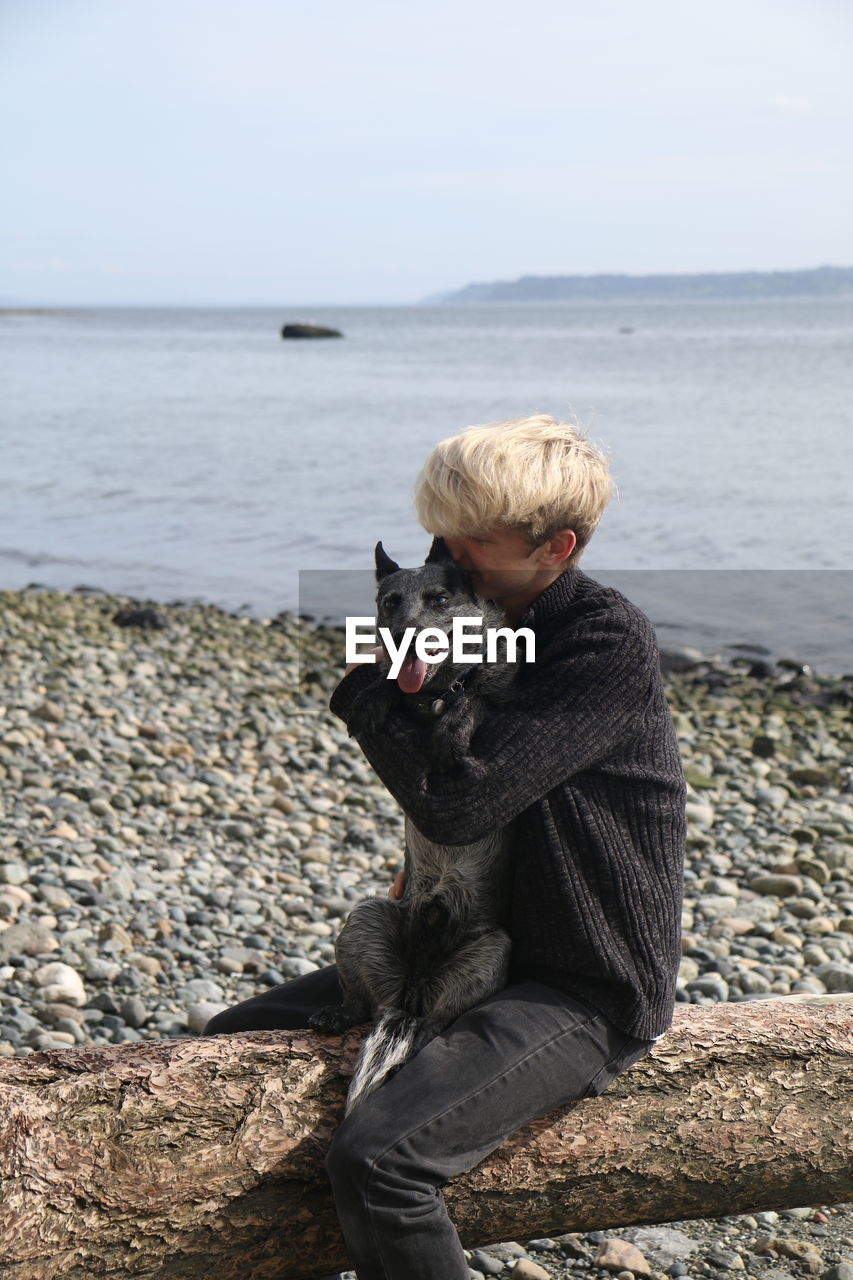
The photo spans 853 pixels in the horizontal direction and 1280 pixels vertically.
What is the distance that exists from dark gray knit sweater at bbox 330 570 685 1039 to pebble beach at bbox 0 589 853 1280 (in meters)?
1.48

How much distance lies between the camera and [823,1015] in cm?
368

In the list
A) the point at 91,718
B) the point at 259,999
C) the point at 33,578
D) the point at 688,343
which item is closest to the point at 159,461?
the point at 33,578

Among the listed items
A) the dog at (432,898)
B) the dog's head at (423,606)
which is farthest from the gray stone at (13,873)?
the dog's head at (423,606)

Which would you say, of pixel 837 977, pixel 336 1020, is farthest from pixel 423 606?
pixel 837 977

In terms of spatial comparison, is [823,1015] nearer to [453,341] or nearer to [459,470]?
[459,470]

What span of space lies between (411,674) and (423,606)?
0.60ft

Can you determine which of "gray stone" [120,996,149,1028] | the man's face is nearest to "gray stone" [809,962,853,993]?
"gray stone" [120,996,149,1028]

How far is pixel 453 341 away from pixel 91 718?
79.9 metres

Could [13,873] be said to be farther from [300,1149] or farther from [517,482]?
[517,482]

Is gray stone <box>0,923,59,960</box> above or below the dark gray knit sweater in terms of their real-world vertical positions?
below

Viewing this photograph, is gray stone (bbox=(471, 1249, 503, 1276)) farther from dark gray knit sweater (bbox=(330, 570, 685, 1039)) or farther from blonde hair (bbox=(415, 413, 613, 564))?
blonde hair (bbox=(415, 413, 613, 564))

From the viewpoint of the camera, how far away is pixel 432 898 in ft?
10.9

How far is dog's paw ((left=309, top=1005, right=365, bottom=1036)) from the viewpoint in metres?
3.38

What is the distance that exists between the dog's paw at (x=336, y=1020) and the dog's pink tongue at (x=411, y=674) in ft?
3.01
